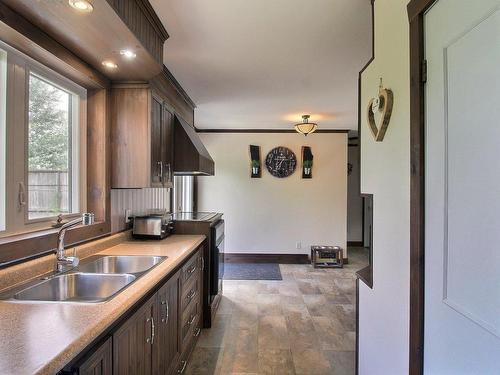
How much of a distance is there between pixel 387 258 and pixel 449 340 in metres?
0.52

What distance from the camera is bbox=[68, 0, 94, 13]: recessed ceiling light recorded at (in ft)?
4.41

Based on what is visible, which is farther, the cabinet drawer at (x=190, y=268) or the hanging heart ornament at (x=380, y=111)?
the cabinet drawer at (x=190, y=268)

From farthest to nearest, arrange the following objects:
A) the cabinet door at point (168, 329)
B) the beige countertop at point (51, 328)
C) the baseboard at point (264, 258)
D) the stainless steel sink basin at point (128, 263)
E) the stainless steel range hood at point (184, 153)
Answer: the baseboard at point (264, 258)
the stainless steel range hood at point (184, 153)
the stainless steel sink basin at point (128, 263)
the cabinet door at point (168, 329)
the beige countertop at point (51, 328)

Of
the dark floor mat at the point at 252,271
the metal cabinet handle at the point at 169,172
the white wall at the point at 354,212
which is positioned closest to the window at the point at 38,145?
the metal cabinet handle at the point at 169,172

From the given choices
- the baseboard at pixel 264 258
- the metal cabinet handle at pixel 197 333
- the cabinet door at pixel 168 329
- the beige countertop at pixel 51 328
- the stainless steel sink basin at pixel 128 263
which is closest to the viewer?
the beige countertop at pixel 51 328

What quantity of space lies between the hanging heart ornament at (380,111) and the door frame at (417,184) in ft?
0.70

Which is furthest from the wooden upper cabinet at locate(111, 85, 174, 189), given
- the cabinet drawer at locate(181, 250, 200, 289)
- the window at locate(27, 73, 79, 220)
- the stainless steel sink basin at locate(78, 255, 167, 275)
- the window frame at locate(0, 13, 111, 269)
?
the cabinet drawer at locate(181, 250, 200, 289)

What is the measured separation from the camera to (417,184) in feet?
3.98

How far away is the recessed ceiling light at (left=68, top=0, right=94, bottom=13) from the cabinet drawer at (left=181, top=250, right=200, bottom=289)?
5.45ft

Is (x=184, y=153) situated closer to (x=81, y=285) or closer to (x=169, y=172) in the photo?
(x=169, y=172)

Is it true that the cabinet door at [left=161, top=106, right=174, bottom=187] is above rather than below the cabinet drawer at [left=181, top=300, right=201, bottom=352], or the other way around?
above

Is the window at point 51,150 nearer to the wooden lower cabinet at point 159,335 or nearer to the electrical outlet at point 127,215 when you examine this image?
the electrical outlet at point 127,215

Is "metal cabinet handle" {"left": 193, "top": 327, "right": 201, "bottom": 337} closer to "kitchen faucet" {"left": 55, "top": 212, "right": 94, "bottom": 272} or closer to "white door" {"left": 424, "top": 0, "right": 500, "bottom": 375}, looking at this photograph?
"kitchen faucet" {"left": 55, "top": 212, "right": 94, "bottom": 272}

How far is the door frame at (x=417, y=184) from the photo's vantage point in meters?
1.19
